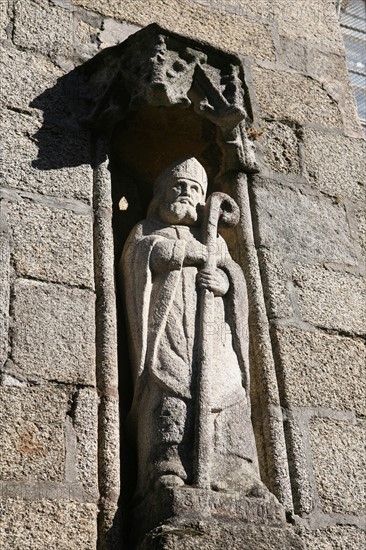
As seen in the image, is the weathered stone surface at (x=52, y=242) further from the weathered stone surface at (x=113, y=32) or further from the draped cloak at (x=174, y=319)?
the weathered stone surface at (x=113, y=32)

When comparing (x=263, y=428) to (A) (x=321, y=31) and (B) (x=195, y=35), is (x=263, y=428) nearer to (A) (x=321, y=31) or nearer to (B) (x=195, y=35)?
(B) (x=195, y=35)

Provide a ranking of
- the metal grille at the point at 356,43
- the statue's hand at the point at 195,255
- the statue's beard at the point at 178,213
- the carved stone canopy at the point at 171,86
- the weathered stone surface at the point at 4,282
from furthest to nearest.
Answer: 1. the metal grille at the point at 356,43
2. the carved stone canopy at the point at 171,86
3. the statue's beard at the point at 178,213
4. the statue's hand at the point at 195,255
5. the weathered stone surface at the point at 4,282

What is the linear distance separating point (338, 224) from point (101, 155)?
106cm

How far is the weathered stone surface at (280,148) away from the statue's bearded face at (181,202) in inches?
22.8

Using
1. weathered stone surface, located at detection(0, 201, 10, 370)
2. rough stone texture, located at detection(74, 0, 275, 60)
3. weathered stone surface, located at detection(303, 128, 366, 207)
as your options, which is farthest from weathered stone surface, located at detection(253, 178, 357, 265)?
weathered stone surface, located at detection(0, 201, 10, 370)

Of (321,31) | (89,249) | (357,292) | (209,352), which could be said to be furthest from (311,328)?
(321,31)

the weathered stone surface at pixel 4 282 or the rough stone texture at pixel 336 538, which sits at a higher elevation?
the weathered stone surface at pixel 4 282

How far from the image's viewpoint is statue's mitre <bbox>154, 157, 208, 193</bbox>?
424 centimetres

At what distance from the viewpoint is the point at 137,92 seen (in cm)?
430

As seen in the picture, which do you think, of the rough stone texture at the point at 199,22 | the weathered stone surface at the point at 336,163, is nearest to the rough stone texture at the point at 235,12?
the rough stone texture at the point at 199,22

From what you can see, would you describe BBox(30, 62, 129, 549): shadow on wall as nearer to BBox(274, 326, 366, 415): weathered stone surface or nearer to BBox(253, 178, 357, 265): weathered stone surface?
BBox(274, 326, 366, 415): weathered stone surface

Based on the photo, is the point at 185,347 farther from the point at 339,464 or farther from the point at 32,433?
the point at 339,464

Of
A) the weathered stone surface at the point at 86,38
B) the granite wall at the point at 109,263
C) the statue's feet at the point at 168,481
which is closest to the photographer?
the statue's feet at the point at 168,481

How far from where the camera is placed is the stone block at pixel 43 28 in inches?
179
